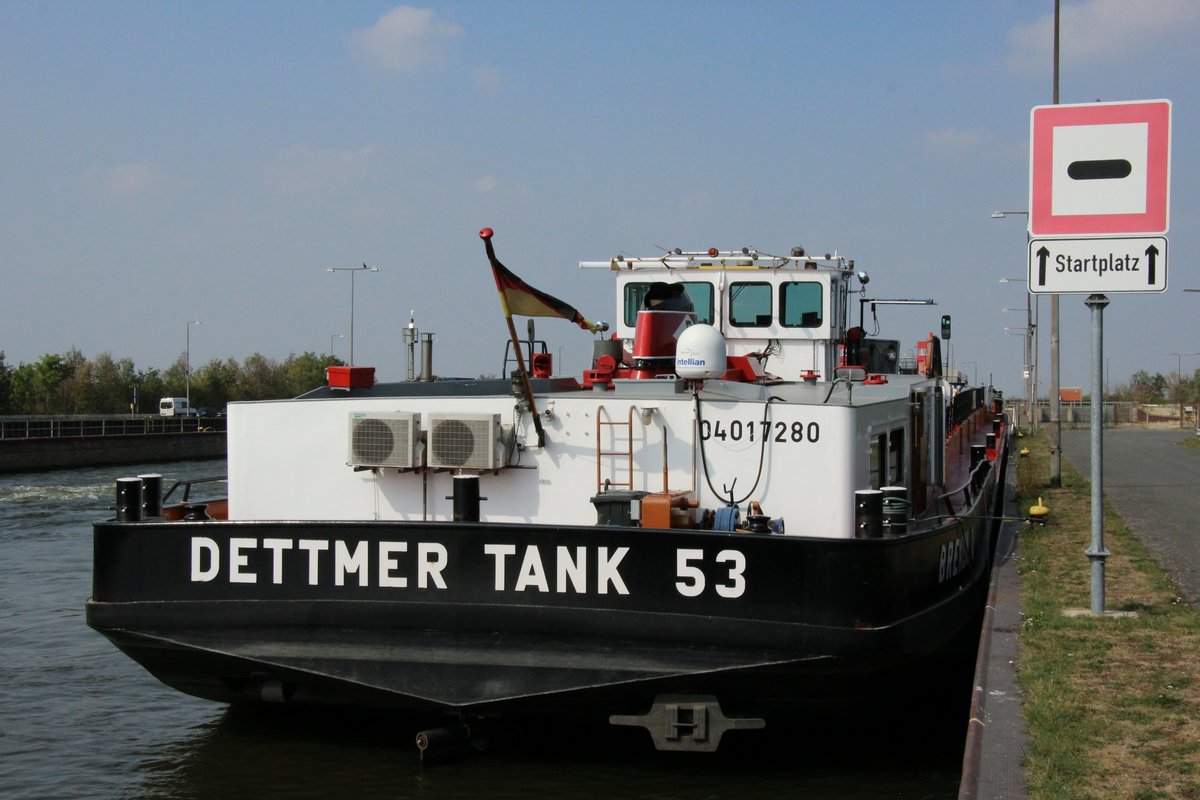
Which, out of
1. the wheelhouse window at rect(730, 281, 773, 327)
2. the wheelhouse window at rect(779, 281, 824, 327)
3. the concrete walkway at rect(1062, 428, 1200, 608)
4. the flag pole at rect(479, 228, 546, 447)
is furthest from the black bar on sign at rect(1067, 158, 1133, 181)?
the flag pole at rect(479, 228, 546, 447)

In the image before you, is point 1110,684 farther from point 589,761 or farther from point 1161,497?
point 1161,497

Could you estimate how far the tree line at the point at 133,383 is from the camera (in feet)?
281

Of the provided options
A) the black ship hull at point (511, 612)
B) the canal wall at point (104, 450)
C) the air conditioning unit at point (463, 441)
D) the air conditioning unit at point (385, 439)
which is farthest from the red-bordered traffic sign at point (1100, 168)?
the canal wall at point (104, 450)

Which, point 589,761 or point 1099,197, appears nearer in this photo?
point 589,761

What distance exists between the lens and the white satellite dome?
8.33 meters

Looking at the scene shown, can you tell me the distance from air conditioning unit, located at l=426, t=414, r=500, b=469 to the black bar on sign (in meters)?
4.51

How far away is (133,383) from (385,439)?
9008 centimetres

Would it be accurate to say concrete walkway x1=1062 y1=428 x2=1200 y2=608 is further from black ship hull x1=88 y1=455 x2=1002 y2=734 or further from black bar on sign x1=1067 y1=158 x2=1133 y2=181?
black ship hull x1=88 y1=455 x2=1002 y2=734

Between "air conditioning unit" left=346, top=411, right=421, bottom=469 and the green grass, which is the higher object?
"air conditioning unit" left=346, top=411, right=421, bottom=469

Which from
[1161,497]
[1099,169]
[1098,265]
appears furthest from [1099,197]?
[1161,497]

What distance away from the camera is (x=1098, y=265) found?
28.6 feet

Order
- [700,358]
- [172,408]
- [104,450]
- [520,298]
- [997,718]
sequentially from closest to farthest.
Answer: [997,718]
[520,298]
[700,358]
[104,450]
[172,408]

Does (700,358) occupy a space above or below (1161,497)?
above

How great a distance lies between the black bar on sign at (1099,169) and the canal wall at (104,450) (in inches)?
1606
